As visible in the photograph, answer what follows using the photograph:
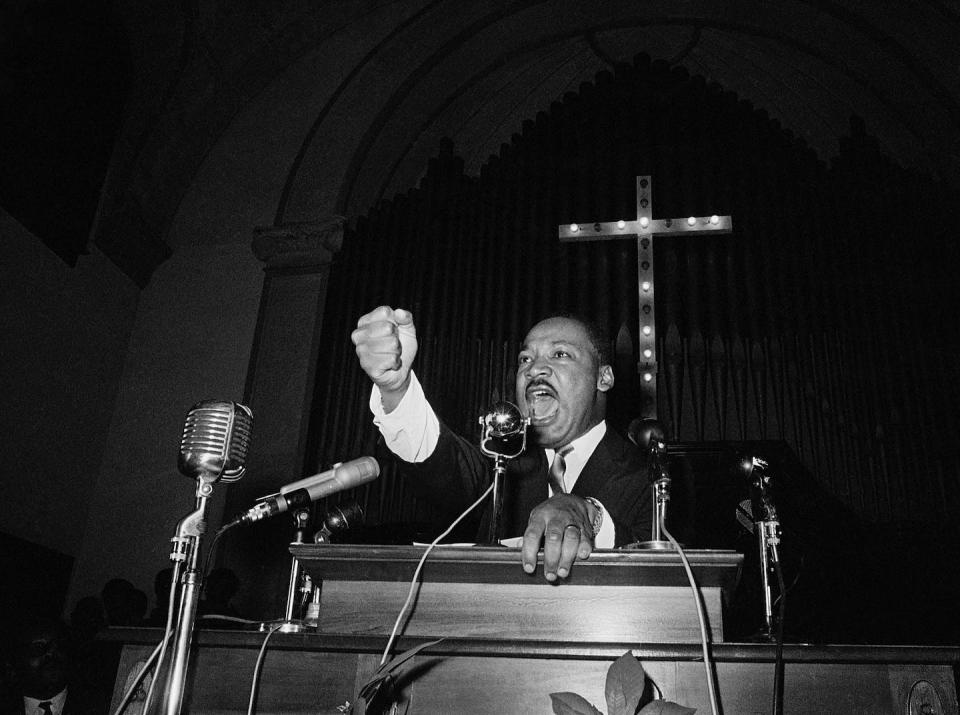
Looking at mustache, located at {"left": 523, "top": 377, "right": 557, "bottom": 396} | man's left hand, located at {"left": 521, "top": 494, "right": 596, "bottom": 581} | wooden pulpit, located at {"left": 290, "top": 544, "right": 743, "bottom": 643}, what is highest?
mustache, located at {"left": 523, "top": 377, "right": 557, "bottom": 396}

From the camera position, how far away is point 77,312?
4605 millimetres

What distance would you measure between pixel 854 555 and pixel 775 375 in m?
1.43

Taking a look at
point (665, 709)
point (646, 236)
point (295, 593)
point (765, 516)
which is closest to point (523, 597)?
point (665, 709)

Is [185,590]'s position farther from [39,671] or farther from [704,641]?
[39,671]

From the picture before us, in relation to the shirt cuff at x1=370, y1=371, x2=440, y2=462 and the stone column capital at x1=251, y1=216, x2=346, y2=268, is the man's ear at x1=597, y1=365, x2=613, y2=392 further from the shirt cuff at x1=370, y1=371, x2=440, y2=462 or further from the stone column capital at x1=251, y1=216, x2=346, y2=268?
the stone column capital at x1=251, y1=216, x2=346, y2=268

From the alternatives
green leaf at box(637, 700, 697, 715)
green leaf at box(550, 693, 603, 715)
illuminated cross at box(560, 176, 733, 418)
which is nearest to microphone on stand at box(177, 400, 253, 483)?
green leaf at box(550, 693, 603, 715)

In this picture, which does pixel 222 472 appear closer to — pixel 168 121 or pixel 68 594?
pixel 68 594

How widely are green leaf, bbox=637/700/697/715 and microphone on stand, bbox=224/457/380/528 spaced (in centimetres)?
65

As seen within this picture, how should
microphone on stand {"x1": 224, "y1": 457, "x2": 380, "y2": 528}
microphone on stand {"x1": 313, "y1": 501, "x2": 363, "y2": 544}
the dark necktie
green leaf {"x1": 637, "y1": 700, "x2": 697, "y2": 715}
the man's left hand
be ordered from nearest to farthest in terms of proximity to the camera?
green leaf {"x1": 637, "y1": 700, "x2": 697, "y2": 715} → the man's left hand → microphone on stand {"x1": 224, "y1": 457, "x2": 380, "y2": 528} → microphone on stand {"x1": 313, "y1": 501, "x2": 363, "y2": 544} → the dark necktie

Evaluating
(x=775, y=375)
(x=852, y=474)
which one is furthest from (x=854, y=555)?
(x=775, y=375)

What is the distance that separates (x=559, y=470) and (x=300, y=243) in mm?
2704

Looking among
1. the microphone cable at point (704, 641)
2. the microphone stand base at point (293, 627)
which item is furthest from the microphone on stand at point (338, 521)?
the microphone cable at point (704, 641)

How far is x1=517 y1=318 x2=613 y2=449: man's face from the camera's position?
9.32 feet

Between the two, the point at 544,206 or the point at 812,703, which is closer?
the point at 812,703
